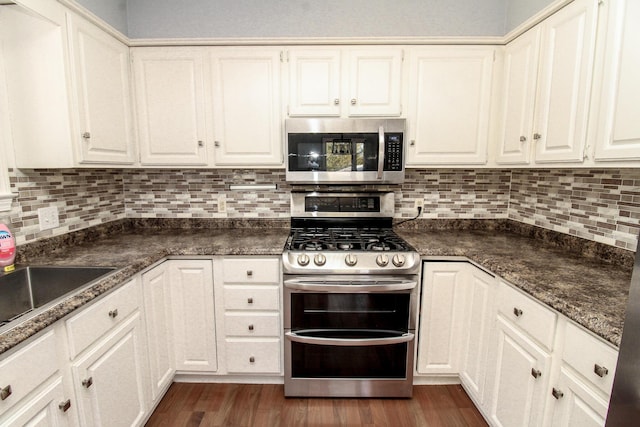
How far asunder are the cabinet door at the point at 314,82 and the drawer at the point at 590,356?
62.1 inches

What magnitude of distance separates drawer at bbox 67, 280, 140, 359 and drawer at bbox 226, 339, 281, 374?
2.15 feet

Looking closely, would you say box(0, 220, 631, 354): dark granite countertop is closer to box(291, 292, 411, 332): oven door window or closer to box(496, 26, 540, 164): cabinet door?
box(291, 292, 411, 332): oven door window

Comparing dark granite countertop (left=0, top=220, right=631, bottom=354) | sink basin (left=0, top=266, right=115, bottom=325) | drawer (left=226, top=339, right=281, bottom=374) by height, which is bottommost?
drawer (left=226, top=339, right=281, bottom=374)

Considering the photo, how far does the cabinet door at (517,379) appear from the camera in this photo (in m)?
1.19

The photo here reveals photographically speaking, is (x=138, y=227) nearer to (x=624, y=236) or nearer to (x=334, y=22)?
(x=334, y=22)

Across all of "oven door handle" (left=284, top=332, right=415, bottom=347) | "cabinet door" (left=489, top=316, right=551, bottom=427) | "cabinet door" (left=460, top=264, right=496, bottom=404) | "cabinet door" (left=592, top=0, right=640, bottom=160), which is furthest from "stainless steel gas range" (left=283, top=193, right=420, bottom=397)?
"cabinet door" (left=592, top=0, right=640, bottom=160)

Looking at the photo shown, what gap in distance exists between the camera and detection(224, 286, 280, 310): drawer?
71.7 inches

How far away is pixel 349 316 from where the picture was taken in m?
1.72

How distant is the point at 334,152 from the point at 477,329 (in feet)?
4.22

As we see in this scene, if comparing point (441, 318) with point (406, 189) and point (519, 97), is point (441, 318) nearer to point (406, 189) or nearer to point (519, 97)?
point (406, 189)

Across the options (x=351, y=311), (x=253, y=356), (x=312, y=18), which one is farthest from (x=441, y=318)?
(x=312, y=18)

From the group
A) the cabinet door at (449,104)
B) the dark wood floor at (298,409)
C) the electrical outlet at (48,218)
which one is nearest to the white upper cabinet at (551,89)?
the cabinet door at (449,104)

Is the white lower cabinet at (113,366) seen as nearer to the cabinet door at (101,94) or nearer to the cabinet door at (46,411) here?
the cabinet door at (46,411)

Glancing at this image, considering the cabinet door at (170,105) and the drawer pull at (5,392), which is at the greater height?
the cabinet door at (170,105)
